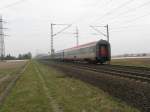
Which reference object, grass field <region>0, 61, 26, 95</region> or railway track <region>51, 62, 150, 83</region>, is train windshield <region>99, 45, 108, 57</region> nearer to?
grass field <region>0, 61, 26, 95</region>

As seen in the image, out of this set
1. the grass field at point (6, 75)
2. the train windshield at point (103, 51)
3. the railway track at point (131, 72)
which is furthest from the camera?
the train windshield at point (103, 51)

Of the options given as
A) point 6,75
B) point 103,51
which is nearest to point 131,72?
point 6,75

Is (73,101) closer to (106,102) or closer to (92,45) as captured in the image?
(106,102)

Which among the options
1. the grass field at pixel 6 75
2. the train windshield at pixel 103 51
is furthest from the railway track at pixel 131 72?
the train windshield at pixel 103 51

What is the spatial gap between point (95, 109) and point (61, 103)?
5.49 ft

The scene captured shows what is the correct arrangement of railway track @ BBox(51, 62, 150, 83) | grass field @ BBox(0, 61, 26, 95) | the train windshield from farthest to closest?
1. the train windshield
2. grass field @ BBox(0, 61, 26, 95)
3. railway track @ BBox(51, 62, 150, 83)

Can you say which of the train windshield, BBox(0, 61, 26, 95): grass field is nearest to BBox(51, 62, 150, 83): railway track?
BBox(0, 61, 26, 95): grass field

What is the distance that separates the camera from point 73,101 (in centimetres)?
1088

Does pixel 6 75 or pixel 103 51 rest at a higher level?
pixel 103 51

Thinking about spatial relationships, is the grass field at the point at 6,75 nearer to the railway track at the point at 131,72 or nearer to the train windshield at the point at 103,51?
the railway track at the point at 131,72

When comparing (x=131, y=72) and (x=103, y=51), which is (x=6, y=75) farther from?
(x=131, y=72)

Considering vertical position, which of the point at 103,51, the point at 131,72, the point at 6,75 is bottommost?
the point at 6,75

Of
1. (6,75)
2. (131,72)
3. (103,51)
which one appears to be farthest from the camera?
(103,51)

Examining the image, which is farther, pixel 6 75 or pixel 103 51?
pixel 103 51
